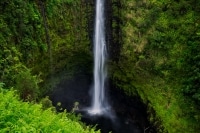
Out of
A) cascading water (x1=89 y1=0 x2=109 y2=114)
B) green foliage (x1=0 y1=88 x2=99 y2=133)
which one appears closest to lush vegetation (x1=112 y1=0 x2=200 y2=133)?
cascading water (x1=89 y1=0 x2=109 y2=114)

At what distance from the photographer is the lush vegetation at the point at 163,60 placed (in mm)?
24906

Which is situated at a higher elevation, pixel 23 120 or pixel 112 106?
pixel 112 106

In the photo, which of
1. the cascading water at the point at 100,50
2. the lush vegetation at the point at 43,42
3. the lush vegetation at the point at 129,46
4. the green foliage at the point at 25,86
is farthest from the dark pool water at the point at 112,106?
the green foliage at the point at 25,86

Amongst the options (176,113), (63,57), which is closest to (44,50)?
(63,57)

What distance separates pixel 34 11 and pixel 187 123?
15896 mm

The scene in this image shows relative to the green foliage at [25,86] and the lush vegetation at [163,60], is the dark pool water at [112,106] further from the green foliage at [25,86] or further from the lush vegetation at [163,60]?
the green foliage at [25,86]

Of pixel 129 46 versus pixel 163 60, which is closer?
pixel 163 60

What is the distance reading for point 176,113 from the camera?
24.9 m

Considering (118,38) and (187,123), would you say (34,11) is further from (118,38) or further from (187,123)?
(187,123)

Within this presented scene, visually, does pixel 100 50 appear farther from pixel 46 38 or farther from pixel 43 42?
pixel 43 42

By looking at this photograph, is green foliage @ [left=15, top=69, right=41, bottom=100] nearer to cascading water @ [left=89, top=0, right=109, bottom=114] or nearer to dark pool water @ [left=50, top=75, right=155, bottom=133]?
dark pool water @ [left=50, top=75, right=155, bottom=133]

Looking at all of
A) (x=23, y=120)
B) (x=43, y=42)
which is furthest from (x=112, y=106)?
(x=23, y=120)

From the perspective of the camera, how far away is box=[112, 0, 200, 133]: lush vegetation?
2491 centimetres

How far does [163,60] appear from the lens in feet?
90.7
